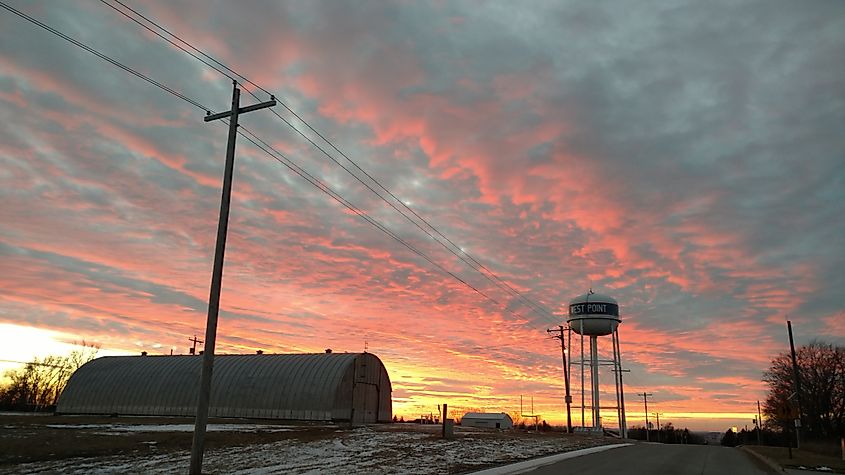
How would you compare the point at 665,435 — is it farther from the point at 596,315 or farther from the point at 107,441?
the point at 107,441

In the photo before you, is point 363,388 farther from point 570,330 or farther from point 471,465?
point 471,465

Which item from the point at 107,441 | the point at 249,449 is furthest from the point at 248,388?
the point at 249,449

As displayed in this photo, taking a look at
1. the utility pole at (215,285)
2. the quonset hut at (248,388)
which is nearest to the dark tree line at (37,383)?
the quonset hut at (248,388)

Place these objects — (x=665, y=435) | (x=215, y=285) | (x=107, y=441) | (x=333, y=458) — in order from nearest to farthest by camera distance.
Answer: (x=215, y=285)
(x=333, y=458)
(x=107, y=441)
(x=665, y=435)

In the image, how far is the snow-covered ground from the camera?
70.9ft

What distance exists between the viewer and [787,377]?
83.8 meters

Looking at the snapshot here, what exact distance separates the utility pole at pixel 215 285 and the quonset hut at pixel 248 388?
1196 inches

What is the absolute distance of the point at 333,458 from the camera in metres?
25.1

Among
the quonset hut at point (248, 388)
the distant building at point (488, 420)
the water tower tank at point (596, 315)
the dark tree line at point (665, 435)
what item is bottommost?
the dark tree line at point (665, 435)

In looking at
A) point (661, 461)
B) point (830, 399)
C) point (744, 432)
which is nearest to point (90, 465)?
point (661, 461)

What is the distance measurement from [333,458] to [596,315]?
4156 cm

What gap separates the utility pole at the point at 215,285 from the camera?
17.2 m

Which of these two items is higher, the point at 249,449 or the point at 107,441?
the point at 107,441

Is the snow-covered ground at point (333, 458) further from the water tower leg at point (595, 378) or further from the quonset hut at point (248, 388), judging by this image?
the water tower leg at point (595, 378)
